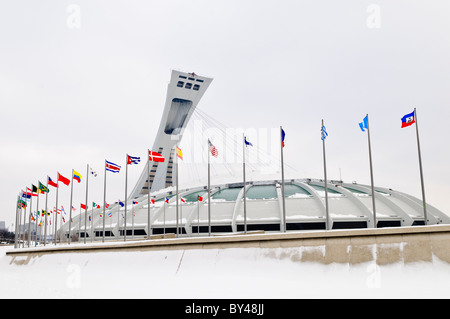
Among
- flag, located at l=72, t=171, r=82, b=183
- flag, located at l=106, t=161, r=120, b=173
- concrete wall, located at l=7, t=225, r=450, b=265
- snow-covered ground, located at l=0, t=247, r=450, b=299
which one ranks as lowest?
snow-covered ground, located at l=0, t=247, r=450, b=299

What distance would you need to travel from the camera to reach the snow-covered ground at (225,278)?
39.7 ft

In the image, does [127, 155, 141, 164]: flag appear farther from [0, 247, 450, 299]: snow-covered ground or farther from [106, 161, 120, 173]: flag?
[0, 247, 450, 299]: snow-covered ground

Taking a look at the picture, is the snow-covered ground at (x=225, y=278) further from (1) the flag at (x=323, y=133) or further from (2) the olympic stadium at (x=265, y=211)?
(1) the flag at (x=323, y=133)

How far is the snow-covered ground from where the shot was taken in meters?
12.1

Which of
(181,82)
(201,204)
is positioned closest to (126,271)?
(201,204)

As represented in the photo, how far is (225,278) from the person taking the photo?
14398 millimetres

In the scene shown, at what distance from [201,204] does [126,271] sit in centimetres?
1937

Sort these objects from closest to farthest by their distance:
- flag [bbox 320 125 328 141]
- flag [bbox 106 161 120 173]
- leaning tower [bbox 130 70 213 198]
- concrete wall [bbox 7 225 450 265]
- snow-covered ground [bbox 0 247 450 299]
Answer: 1. snow-covered ground [bbox 0 247 450 299]
2. concrete wall [bbox 7 225 450 265]
3. flag [bbox 320 125 328 141]
4. flag [bbox 106 161 120 173]
5. leaning tower [bbox 130 70 213 198]

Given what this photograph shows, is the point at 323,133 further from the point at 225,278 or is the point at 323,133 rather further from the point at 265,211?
the point at 265,211

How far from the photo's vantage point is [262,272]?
14453 millimetres

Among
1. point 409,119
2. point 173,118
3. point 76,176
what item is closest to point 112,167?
point 76,176

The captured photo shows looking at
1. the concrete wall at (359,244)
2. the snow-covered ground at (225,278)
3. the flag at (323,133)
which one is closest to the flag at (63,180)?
the snow-covered ground at (225,278)

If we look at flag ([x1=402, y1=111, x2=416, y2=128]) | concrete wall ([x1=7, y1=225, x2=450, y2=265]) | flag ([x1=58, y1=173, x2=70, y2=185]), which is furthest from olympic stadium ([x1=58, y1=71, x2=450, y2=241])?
flag ([x1=402, y1=111, x2=416, y2=128])
